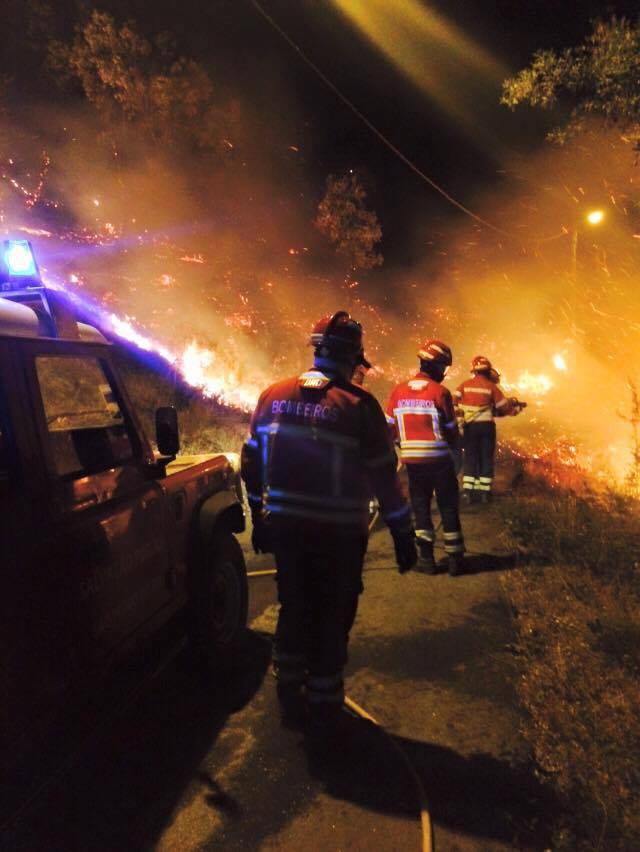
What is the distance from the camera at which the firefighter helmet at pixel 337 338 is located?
2.96m

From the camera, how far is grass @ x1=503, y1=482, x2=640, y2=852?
233 centimetres

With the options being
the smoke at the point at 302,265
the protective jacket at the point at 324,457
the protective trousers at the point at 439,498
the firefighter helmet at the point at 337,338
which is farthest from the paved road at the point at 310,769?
the smoke at the point at 302,265

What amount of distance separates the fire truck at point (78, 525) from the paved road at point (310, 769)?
0.49 metres

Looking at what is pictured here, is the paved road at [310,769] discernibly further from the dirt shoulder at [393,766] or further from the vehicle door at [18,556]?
the vehicle door at [18,556]

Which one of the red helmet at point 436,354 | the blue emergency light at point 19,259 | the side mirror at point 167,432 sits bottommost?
the side mirror at point 167,432

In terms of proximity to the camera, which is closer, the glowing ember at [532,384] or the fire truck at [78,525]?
the fire truck at [78,525]

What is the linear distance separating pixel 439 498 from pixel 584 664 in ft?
6.86

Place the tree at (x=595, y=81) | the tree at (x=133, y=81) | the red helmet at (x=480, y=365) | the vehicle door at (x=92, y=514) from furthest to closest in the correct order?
the tree at (x=133, y=81) → the red helmet at (x=480, y=365) → the tree at (x=595, y=81) → the vehicle door at (x=92, y=514)

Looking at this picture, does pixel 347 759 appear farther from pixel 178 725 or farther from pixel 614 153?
pixel 614 153

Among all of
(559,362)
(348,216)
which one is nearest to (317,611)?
(348,216)

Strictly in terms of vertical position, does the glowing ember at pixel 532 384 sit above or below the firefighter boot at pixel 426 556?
above

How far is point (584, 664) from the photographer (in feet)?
10.7

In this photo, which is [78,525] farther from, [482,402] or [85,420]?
[482,402]

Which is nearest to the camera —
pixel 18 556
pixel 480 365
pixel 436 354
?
pixel 18 556
